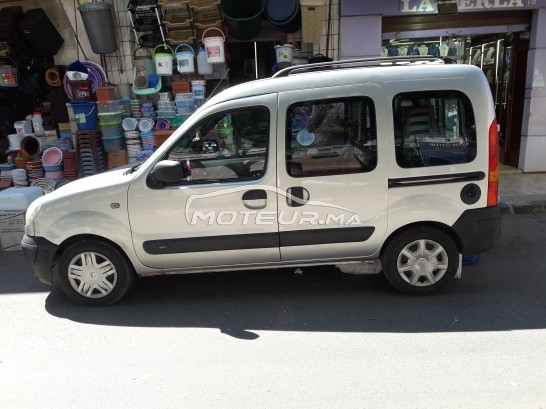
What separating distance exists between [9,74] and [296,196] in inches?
275

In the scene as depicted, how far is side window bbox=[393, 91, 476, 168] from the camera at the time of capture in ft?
12.9

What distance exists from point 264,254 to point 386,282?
4.31 ft

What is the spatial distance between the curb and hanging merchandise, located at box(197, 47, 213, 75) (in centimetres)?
502

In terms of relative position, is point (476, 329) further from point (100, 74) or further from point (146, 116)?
point (100, 74)

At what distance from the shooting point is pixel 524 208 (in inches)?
268

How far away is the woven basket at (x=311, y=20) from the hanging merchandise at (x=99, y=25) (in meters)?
3.13

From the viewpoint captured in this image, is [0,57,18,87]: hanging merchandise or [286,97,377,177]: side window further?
[0,57,18,87]: hanging merchandise

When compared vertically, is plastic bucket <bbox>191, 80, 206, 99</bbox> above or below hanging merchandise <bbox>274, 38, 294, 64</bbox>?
below

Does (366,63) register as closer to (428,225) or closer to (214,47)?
(428,225)

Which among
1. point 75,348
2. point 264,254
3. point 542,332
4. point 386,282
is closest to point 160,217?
point 264,254

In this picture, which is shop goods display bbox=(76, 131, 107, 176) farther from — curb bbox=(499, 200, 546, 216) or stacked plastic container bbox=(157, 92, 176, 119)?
curb bbox=(499, 200, 546, 216)

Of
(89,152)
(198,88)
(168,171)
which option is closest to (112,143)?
(89,152)

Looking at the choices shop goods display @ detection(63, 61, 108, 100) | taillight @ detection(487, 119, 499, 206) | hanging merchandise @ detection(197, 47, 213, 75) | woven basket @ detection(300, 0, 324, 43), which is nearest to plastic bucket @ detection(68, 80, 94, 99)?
shop goods display @ detection(63, 61, 108, 100)

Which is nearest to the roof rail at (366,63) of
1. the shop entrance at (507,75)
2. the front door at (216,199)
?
the front door at (216,199)
